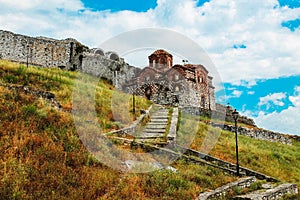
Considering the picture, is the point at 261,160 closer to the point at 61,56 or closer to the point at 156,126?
the point at 156,126

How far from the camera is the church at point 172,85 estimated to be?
32.6 meters

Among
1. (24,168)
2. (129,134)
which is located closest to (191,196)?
(24,168)

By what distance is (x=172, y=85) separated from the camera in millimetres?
33188

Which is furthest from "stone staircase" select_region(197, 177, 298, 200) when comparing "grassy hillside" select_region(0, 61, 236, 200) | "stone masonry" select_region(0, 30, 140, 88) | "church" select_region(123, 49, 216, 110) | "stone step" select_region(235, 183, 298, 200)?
"stone masonry" select_region(0, 30, 140, 88)

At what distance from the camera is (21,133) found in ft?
32.4

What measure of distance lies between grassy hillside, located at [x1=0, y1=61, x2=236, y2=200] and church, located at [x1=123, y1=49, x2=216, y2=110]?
20.2 m

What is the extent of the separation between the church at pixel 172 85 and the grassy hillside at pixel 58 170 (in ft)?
66.2

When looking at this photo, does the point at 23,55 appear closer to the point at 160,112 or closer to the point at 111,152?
the point at 160,112

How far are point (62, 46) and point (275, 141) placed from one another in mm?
22989

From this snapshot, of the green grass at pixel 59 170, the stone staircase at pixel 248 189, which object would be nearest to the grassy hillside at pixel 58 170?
the green grass at pixel 59 170

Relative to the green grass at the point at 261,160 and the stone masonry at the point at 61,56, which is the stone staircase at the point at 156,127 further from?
the stone masonry at the point at 61,56

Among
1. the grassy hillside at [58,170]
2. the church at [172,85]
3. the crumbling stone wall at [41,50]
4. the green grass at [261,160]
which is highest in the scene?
the crumbling stone wall at [41,50]

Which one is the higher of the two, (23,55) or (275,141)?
(23,55)

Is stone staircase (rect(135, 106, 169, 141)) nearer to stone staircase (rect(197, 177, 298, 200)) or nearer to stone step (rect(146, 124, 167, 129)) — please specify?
stone step (rect(146, 124, 167, 129))
